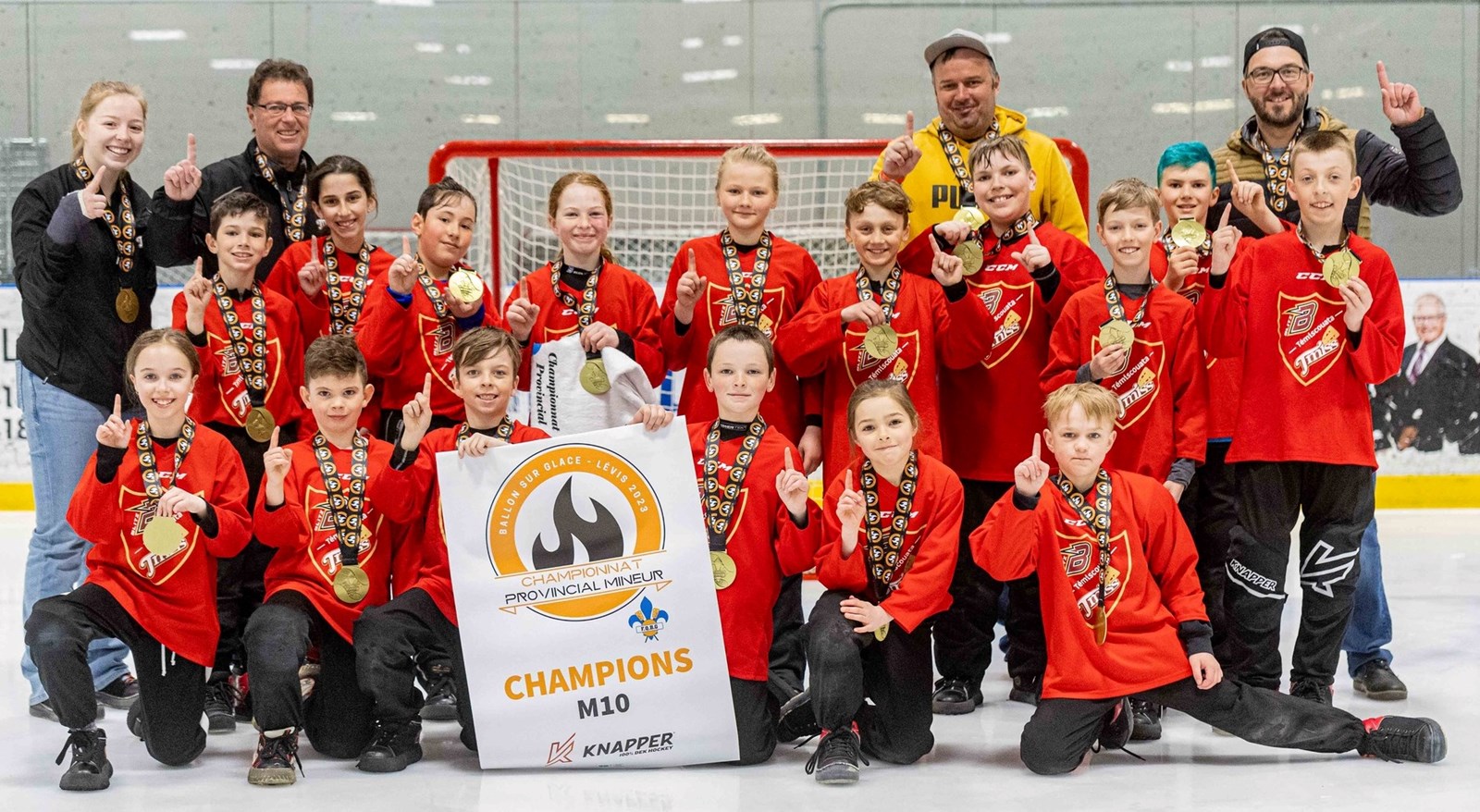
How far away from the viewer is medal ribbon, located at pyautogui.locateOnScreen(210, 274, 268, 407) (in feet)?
12.6

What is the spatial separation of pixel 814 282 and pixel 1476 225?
8.07 m

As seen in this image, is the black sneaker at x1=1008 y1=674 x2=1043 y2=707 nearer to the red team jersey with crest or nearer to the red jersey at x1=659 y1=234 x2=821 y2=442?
the red team jersey with crest

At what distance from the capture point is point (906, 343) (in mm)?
3857

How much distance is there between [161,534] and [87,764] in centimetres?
56

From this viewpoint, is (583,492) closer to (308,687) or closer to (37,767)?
(308,687)

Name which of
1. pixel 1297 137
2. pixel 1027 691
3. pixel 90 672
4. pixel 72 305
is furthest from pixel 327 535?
pixel 1297 137

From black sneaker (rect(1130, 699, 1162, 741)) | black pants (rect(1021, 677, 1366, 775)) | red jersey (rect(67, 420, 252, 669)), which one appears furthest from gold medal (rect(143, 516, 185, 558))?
black sneaker (rect(1130, 699, 1162, 741))

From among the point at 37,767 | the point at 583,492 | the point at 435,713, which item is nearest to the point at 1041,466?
the point at 583,492

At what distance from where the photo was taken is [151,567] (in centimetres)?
344

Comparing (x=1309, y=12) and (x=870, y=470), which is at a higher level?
(x=1309, y=12)

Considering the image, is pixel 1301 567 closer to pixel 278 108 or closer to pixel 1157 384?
pixel 1157 384

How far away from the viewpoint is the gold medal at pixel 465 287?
393 centimetres

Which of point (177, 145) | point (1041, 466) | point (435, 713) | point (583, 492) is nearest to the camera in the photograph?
point (1041, 466)

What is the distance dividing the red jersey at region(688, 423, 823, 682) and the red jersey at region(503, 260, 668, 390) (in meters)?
0.62
